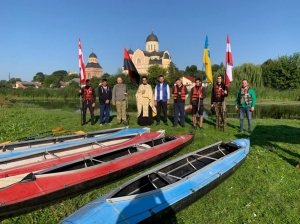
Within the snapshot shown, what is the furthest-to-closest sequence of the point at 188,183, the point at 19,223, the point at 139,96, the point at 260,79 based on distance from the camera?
1. the point at 260,79
2. the point at 139,96
3. the point at 188,183
4. the point at 19,223

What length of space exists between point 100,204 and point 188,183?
1.59 metres

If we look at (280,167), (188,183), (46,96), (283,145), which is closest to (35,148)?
(188,183)

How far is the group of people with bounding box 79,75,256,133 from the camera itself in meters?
8.85

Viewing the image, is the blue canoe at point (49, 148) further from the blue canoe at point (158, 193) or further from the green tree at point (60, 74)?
the green tree at point (60, 74)

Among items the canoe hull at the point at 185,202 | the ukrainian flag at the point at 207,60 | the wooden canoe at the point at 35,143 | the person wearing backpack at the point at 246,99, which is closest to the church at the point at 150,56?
the ukrainian flag at the point at 207,60

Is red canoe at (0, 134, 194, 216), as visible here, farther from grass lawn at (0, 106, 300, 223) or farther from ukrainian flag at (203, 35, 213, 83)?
ukrainian flag at (203, 35, 213, 83)

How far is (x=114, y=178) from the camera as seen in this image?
5109 millimetres

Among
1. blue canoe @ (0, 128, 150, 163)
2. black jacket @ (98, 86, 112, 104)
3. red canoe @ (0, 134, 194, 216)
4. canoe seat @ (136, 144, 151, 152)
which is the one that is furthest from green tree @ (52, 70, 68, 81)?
red canoe @ (0, 134, 194, 216)

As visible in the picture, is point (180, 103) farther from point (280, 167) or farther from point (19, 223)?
point (19, 223)

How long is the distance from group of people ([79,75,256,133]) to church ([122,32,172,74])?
79.1m

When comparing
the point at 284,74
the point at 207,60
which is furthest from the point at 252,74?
the point at 207,60

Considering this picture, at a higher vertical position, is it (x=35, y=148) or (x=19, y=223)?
(x=35, y=148)

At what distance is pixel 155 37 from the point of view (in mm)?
98625

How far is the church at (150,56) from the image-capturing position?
9094 cm
